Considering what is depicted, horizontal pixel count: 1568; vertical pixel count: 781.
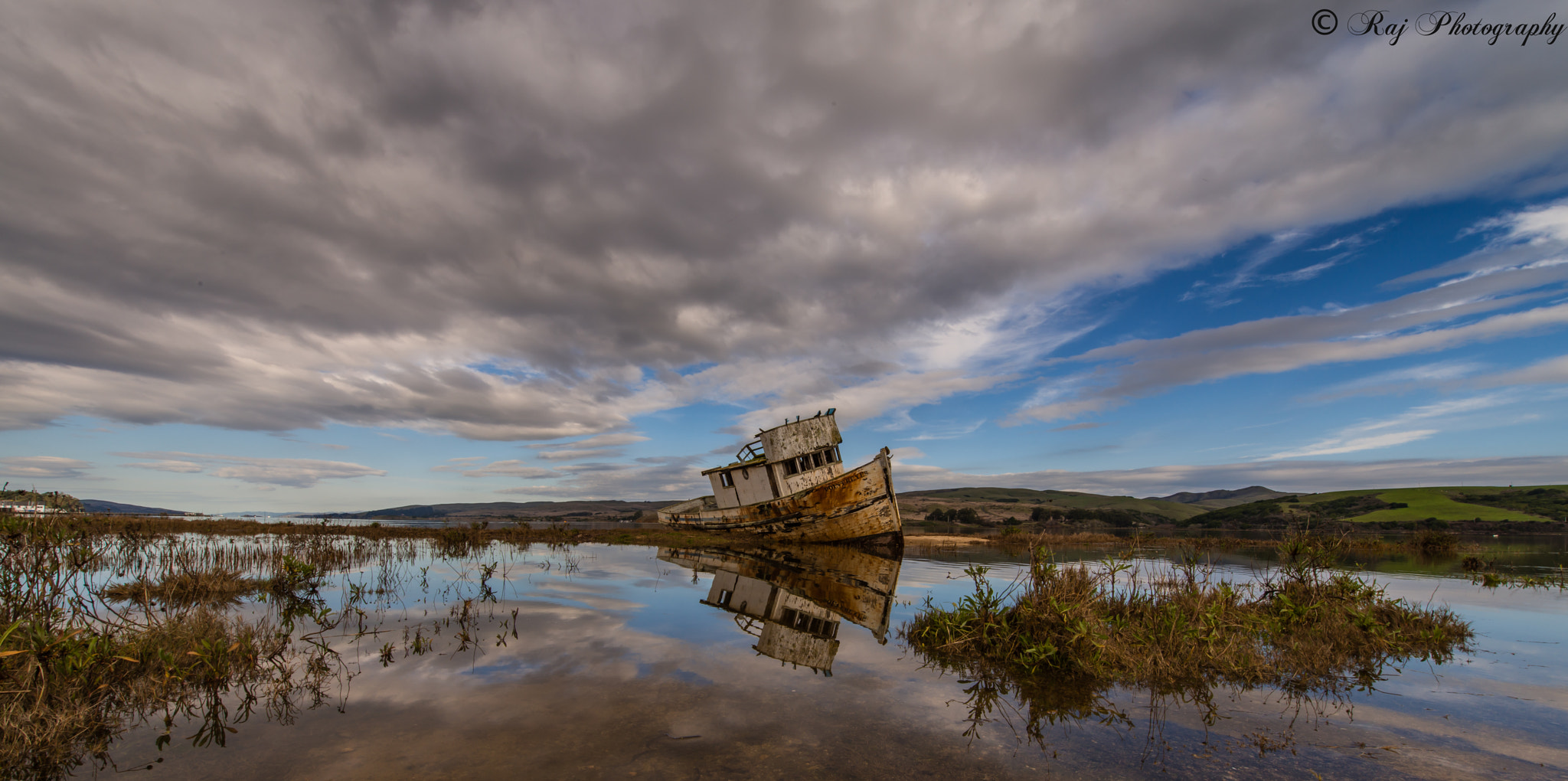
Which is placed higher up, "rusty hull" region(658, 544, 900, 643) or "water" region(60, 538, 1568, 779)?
"water" region(60, 538, 1568, 779)

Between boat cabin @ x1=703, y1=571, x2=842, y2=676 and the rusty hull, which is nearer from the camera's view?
boat cabin @ x1=703, y1=571, x2=842, y2=676

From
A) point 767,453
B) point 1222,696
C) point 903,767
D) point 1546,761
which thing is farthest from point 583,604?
point 767,453

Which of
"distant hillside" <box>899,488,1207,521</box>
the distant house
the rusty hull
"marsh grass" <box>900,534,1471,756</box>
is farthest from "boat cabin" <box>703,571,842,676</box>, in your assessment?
"distant hillside" <box>899,488,1207,521</box>

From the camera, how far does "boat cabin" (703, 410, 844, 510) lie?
85.7 feet

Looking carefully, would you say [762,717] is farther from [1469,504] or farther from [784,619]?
[1469,504]

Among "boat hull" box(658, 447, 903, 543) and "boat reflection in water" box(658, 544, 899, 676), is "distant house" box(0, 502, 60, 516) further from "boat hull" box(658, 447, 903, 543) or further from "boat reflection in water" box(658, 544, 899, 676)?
"boat hull" box(658, 447, 903, 543)

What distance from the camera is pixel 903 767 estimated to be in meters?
4.71

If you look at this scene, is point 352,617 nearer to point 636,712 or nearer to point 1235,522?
point 636,712

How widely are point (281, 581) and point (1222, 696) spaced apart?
17.3m

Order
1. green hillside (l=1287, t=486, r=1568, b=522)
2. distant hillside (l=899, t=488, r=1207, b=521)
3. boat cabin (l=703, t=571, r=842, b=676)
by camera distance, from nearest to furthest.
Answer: boat cabin (l=703, t=571, r=842, b=676) < green hillside (l=1287, t=486, r=1568, b=522) < distant hillside (l=899, t=488, r=1207, b=521)

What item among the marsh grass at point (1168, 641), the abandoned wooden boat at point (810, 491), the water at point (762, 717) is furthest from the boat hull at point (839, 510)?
the marsh grass at point (1168, 641)

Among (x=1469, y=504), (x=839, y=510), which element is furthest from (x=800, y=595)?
(x=1469, y=504)

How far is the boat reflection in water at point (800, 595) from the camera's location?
914 centimetres

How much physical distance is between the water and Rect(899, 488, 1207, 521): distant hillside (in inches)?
2539
